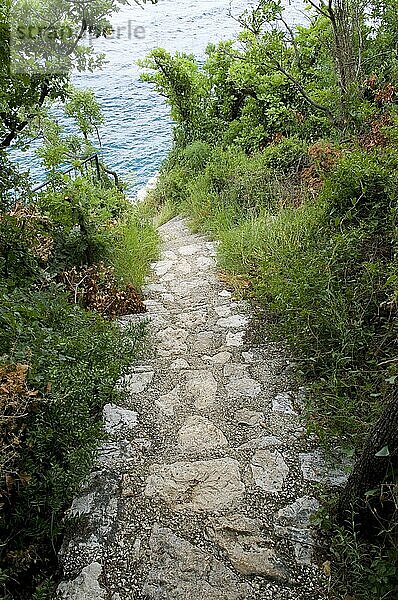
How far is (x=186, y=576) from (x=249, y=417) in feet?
3.31

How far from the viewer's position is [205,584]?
2.00 m

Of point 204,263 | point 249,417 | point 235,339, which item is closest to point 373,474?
point 249,417

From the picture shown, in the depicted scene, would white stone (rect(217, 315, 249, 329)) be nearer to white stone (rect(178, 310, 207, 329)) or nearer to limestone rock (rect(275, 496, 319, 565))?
white stone (rect(178, 310, 207, 329))

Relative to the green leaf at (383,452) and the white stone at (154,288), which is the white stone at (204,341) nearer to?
the white stone at (154,288)

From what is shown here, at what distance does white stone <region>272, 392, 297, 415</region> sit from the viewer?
2.89 m

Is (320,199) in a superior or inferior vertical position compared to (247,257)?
superior

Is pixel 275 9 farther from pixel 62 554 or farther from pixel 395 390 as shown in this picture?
pixel 62 554

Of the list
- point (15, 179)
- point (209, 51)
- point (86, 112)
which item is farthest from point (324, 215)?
point (209, 51)

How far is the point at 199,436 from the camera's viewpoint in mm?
2770

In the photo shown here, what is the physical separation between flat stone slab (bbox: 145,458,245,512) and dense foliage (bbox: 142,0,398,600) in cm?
44

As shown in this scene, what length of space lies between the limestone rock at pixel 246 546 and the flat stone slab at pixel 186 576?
66mm

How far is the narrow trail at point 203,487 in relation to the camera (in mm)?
2025

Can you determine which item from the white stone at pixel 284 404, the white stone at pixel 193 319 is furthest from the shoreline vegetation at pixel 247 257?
the white stone at pixel 193 319

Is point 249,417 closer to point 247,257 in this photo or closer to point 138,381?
point 138,381
